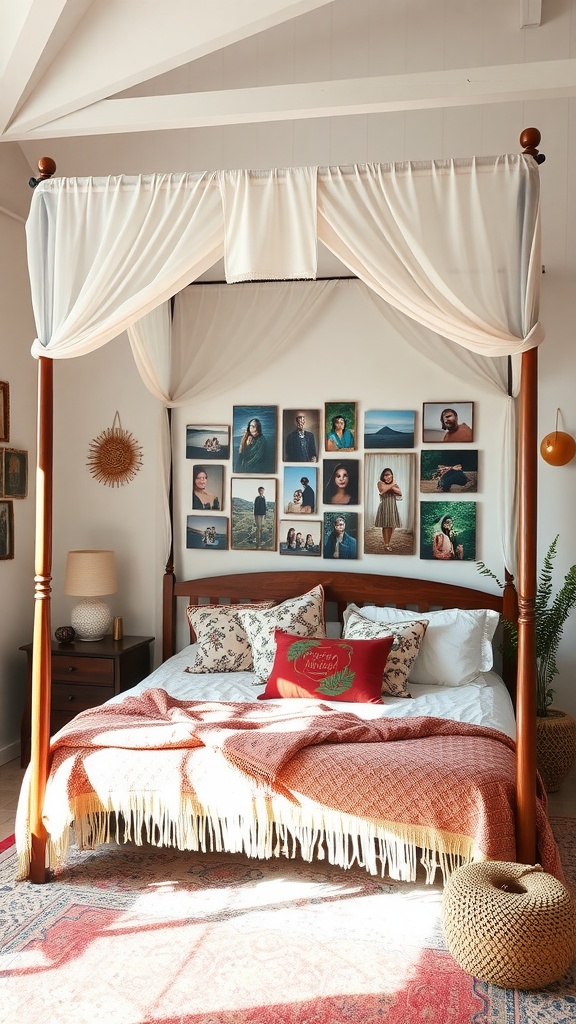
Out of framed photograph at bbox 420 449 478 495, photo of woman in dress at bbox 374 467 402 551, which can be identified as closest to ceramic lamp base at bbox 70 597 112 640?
photo of woman in dress at bbox 374 467 402 551

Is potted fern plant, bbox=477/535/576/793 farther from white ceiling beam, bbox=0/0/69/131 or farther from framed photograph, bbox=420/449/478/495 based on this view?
white ceiling beam, bbox=0/0/69/131

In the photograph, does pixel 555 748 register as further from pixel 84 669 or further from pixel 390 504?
pixel 84 669

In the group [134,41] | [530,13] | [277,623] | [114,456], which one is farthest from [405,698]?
[530,13]

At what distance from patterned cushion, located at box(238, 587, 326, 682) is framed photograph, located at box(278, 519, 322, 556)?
366mm

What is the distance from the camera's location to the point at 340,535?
4812 mm

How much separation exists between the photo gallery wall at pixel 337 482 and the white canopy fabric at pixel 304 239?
1747mm

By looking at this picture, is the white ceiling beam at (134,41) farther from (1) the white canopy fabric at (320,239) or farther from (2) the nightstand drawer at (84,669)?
(2) the nightstand drawer at (84,669)

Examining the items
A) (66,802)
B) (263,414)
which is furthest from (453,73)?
(66,802)

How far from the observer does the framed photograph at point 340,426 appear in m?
4.79

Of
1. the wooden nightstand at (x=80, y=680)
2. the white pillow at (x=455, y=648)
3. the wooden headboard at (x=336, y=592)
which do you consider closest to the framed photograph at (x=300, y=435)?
the wooden headboard at (x=336, y=592)

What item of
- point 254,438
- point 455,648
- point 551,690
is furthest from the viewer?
point 254,438

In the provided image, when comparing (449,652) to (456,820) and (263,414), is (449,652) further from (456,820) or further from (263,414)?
(263,414)

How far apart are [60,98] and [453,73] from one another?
1.64 m

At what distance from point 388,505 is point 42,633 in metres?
2.21
